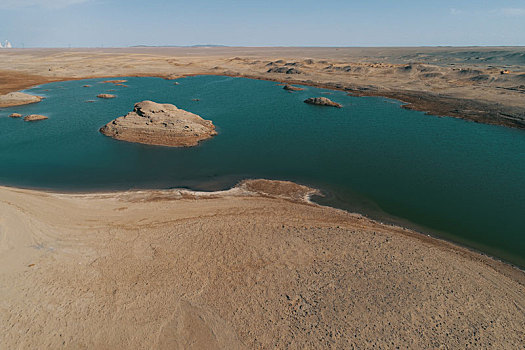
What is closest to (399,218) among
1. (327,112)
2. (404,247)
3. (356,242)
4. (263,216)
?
(404,247)

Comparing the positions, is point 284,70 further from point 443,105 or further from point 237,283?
A: point 237,283

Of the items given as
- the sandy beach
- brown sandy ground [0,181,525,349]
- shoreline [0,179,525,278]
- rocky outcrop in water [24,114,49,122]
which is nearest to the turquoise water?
shoreline [0,179,525,278]

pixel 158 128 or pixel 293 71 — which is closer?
pixel 158 128

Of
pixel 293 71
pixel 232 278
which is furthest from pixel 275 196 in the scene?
pixel 293 71

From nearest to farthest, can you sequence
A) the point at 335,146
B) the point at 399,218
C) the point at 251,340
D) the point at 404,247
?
the point at 251,340 → the point at 404,247 → the point at 399,218 → the point at 335,146

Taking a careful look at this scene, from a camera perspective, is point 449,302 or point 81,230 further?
point 81,230

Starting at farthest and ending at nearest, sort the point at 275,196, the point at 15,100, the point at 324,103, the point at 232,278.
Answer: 1. the point at 324,103
2. the point at 15,100
3. the point at 275,196
4. the point at 232,278

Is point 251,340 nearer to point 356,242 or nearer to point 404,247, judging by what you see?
point 356,242
